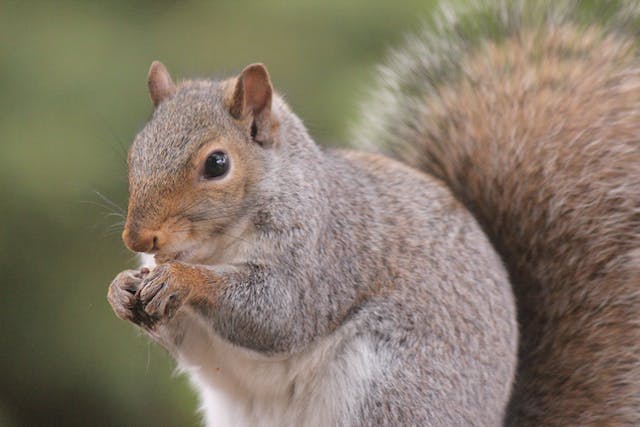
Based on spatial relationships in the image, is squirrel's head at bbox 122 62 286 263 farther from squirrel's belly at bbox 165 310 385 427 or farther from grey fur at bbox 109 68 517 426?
squirrel's belly at bbox 165 310 385 427

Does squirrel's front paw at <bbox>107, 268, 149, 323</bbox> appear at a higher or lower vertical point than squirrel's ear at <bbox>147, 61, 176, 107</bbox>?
lower

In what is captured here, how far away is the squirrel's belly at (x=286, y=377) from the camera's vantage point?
6.01 feet

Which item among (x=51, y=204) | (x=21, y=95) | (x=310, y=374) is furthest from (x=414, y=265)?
(x=21, y=95)

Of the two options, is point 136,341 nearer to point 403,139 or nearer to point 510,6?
point 403,139

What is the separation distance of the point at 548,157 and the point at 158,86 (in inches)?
25.2

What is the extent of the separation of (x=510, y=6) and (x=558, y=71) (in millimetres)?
189

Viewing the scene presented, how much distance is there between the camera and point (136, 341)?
7.95 ft

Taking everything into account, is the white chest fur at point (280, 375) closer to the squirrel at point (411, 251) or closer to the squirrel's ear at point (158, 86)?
the squirrel at point (411, 251)

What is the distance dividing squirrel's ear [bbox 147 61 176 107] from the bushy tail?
48 centimetres

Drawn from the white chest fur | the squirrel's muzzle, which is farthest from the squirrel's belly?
the squirrel's muzzle

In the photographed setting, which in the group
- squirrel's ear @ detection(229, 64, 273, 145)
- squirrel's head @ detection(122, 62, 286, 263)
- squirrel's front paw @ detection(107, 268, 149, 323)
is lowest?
squirrel's front paw @ detection(107, 268, 149, 323)

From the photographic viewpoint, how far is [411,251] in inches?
75.9

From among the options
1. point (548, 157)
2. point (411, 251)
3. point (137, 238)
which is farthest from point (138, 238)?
point (548, 157)

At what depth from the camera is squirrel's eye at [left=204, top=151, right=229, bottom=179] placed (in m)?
1.73
